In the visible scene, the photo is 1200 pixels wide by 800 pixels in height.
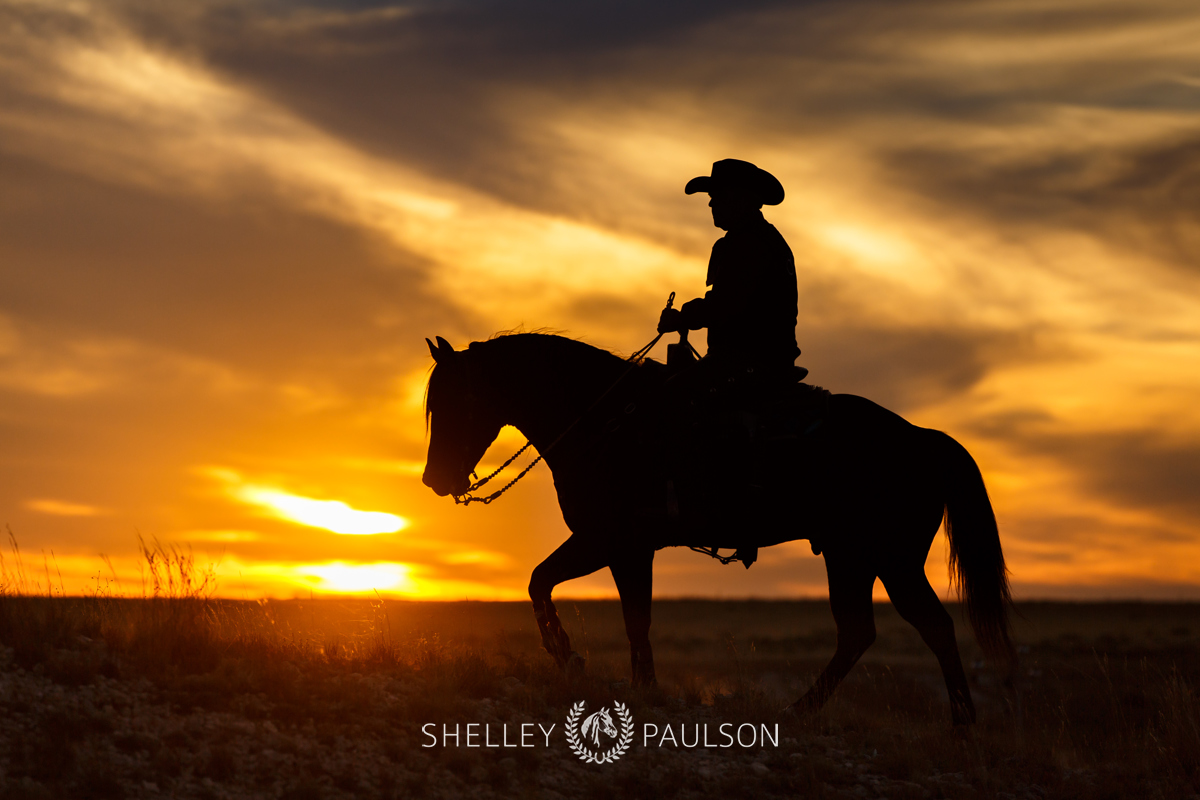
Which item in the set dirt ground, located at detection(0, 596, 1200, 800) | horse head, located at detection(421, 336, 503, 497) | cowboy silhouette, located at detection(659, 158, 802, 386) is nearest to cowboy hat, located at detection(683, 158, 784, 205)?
cowboy silhouette, located at detection(659, 158, 802, 386)

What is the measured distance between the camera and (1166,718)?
10.5 m

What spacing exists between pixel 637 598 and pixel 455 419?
2.44m

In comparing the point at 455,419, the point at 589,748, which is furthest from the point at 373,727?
the point at 455,419

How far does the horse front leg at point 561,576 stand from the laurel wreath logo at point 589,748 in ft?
2.79

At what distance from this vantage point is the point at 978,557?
1009 centimetres

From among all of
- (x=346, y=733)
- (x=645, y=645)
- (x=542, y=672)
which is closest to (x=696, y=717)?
(x=645, y=645)

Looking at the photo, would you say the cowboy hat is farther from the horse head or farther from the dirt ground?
the dirt ground

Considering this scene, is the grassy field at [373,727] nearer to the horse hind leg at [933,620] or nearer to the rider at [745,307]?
the horse hind leg at [933,620]

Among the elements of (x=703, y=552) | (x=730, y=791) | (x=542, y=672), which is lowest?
(x=730, y=791)

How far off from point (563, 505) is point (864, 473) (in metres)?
2.76

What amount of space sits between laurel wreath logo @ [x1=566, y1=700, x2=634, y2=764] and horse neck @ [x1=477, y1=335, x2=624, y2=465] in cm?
247

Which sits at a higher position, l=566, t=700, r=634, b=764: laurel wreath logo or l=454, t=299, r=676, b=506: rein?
l=454, t=299, r=676, b=506: rein

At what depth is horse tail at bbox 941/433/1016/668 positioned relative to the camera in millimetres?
10055

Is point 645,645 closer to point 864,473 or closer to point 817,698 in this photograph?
point 817,698
